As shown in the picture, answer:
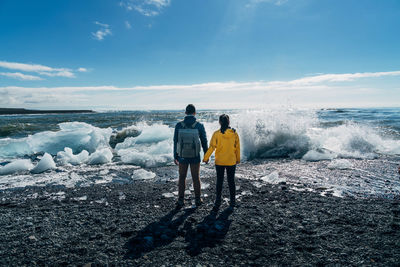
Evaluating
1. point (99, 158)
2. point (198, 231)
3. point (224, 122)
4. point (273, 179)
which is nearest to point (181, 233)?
point (198, 231)

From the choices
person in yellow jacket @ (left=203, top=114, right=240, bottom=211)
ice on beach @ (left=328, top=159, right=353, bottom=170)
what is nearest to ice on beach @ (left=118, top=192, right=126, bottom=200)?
person in yellow jacket @ (left=203, top=114, right=240, bottom=211)

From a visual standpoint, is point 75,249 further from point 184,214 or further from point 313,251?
point 313,251

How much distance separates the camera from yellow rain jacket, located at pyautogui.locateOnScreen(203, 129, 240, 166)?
485cm

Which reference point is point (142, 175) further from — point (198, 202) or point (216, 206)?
point (216, 206)

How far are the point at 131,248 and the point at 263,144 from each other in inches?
375

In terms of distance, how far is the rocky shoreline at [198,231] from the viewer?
3162 mm

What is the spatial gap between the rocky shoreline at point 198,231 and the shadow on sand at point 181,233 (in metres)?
0.02

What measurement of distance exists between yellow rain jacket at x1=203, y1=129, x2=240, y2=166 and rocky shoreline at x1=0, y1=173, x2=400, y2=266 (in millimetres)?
1017

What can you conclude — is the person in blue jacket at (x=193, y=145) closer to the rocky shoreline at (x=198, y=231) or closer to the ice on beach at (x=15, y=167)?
the rocky shoreline at (x=198, y=231)

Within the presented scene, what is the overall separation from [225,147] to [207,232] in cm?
172

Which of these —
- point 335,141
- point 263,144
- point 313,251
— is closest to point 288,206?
point 313,251

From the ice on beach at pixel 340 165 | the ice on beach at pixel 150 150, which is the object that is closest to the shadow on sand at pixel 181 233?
the ice on beach at pixel 150 150

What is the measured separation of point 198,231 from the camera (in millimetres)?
3916

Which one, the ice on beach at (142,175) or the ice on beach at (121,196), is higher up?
the ice on beach at (121,196)
